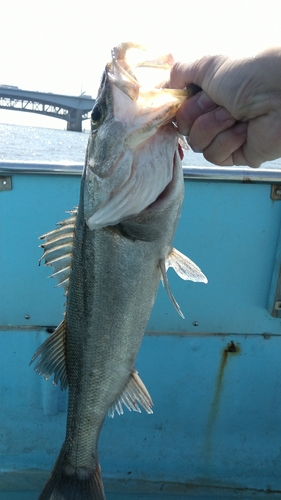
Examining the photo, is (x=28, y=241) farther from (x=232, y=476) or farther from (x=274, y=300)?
(x=232, y=476)

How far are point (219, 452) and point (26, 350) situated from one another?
1.54 metres

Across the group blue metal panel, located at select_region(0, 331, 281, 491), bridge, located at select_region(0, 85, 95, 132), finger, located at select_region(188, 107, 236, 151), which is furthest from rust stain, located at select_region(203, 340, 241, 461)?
bridge, located at select_region(0, 85, 95, 132)

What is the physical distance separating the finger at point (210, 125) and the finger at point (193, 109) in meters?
0.02

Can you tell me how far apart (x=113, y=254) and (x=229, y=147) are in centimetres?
64

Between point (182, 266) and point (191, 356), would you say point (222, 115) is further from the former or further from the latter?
point (191, 356)

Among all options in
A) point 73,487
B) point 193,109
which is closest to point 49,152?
point 73,487

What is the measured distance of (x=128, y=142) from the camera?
1.85m

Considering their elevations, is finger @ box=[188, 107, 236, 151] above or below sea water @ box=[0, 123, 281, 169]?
above

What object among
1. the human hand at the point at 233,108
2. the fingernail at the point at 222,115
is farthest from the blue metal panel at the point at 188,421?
the fingernail at the point at 222,115

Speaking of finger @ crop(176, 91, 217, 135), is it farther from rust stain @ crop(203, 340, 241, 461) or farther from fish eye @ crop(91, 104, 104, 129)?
rust stain @ crop(203, 340, 241, 461)

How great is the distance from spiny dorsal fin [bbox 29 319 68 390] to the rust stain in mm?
1380

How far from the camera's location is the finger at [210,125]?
1711 mm

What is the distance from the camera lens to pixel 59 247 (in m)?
2.23

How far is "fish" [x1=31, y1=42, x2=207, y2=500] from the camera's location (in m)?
1.83
